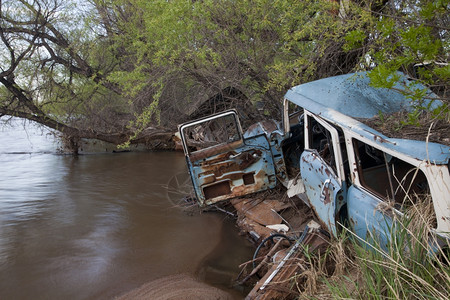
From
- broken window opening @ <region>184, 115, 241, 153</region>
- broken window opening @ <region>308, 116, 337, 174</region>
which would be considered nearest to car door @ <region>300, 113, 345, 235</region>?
broken window opening @ <region>308, 116, 337, 174</region>

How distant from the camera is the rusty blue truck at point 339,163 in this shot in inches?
110

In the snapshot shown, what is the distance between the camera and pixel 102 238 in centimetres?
629

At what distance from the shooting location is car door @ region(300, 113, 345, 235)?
3553 mm

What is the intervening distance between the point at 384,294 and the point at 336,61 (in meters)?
5.78

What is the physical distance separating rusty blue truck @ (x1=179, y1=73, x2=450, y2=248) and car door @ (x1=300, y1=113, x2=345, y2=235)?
11 millimetres

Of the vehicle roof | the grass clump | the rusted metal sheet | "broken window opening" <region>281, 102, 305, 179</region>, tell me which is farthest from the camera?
"broken window opening" <region>281, 102, 305, 179</region>

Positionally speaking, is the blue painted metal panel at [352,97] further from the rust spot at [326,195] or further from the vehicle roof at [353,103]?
the rust spot at [326,195]

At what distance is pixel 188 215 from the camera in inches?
281

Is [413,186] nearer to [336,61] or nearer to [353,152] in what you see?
[353,152]

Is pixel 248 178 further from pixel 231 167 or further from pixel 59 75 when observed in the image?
pixel 59 75

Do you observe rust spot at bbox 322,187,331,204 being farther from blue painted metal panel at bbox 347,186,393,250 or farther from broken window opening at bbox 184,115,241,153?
broken window opening at bbox 184,115,241,153

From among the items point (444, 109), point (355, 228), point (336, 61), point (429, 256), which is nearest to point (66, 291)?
point (355, 228)

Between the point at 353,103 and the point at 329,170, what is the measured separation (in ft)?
2.84

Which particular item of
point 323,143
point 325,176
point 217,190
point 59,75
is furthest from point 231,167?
point 59,75
